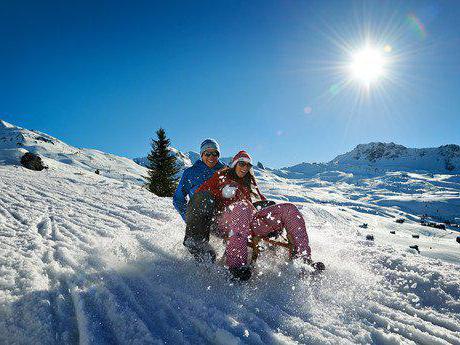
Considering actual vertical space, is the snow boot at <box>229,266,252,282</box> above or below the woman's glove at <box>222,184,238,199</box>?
below

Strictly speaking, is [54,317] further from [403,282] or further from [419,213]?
[419,213]

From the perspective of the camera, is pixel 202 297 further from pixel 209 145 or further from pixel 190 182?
pixel 209 145

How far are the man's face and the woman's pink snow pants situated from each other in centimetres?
125

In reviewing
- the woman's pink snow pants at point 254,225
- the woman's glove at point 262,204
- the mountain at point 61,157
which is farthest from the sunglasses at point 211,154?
the mountain at point 61,157

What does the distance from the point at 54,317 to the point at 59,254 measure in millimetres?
1338

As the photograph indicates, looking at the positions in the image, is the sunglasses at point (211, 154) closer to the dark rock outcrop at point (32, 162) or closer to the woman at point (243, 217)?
the woman at point (243, 217)

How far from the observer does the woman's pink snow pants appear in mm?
2605

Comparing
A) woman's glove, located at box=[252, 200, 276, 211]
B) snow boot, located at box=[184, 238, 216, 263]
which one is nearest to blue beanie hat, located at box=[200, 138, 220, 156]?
woman's glove, located at box=[252, 200, 276, 211]

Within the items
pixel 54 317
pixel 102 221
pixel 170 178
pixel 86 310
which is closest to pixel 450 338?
pixel 86 310

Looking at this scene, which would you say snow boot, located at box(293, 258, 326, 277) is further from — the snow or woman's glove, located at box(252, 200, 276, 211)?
woman's glove, located at box(252, 200, 276, 211)

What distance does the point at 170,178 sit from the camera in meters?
19.8

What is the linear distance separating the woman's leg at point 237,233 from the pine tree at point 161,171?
1648 cm

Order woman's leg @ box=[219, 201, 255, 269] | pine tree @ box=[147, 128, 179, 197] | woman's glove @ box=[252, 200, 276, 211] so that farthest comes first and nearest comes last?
pine tree @ box=[147, 128, 179, 197], woman's glove @ box=[252, 200, 276, 211], woman's leg @ box=[219, 201, 255, 269]

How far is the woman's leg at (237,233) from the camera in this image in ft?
8.41
